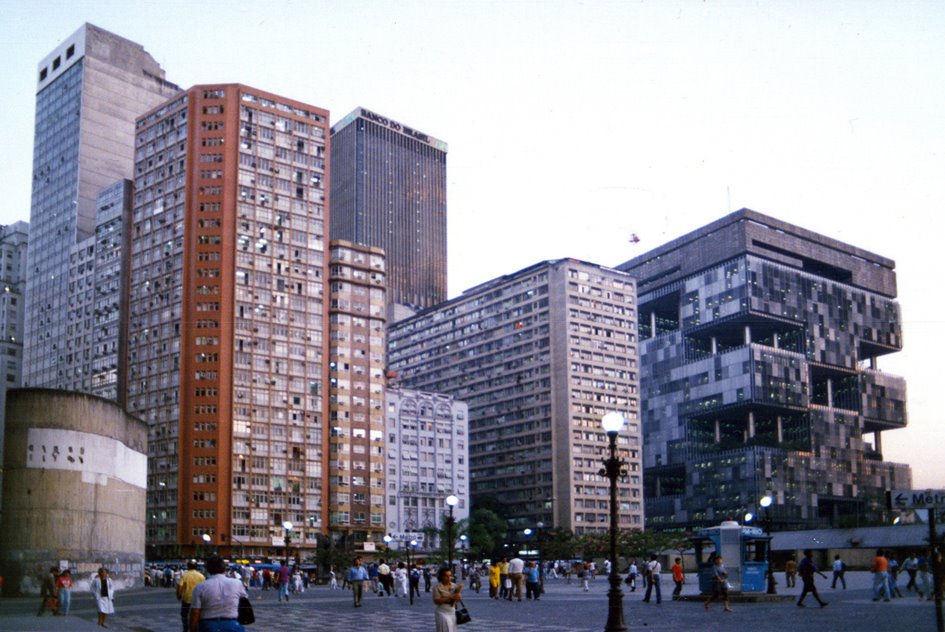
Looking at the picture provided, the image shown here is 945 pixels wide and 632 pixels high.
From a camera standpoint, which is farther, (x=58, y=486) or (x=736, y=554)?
(x=58, y=486)

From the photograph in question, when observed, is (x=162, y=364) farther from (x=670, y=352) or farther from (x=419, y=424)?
(x=670, y=352)

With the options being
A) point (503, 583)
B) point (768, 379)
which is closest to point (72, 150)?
point (768, 379)

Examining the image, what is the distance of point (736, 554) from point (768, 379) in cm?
12173

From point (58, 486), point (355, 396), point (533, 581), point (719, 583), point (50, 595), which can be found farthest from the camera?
point (355, 396)

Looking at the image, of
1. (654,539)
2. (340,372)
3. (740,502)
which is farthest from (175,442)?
(740,502)

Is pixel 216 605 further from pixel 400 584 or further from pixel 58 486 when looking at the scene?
pixel 58 486

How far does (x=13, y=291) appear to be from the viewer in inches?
7377

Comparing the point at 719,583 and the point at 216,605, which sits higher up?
the point at 216,605

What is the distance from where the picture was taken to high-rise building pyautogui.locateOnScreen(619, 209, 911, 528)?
15438 cm

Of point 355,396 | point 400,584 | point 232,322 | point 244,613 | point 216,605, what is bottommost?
point 400,584

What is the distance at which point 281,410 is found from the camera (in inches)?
4845

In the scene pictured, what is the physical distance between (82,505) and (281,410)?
68.3 meters

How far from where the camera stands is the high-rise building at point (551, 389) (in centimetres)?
15988

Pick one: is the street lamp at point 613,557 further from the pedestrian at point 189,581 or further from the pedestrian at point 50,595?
the pedestrian at point 50,595
